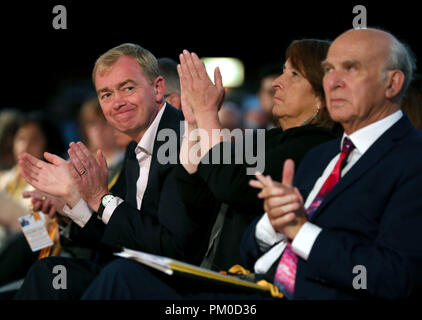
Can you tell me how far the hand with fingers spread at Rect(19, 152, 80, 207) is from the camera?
301 centimetres

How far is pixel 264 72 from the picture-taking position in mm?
4891

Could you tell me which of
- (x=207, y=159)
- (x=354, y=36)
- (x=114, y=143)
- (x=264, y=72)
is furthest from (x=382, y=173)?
(x=114, y=143)

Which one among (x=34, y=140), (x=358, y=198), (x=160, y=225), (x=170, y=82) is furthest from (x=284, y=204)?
(x=34, y=140)

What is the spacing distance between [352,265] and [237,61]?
7911 mm

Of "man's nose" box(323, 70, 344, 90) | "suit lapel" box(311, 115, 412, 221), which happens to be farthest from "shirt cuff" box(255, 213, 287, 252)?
"man's nose" box(323, 70, 344, 90)

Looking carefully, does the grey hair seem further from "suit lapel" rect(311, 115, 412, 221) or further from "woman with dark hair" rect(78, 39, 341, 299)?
"woman with dark hair" rect(78, 39, 341, 299)

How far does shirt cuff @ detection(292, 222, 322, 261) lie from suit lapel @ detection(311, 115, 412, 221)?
0.11 meters

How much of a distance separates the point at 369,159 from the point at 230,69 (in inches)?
309

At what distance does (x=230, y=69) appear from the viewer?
388 inches

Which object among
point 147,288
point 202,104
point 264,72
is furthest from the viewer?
point 264,72

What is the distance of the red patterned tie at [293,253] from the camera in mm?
2169

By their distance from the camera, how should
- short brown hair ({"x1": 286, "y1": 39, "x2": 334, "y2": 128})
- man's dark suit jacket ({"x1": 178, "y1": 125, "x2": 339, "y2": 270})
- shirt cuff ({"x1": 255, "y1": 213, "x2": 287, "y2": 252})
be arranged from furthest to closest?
short brown hair ({"x1": 286, "y1": 39, "x2": 334, "y2": 128}) → man's dark suit jacket ({"x1": 178, "y1": 125, "x2": 339, "y2": 270}) → shirt cuff ({"x1": 255, "y1": 213, "x2": 287, "y2": 252})

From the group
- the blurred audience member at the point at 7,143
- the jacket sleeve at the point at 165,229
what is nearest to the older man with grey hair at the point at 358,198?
the jacket sleeve at the point at 165,229
